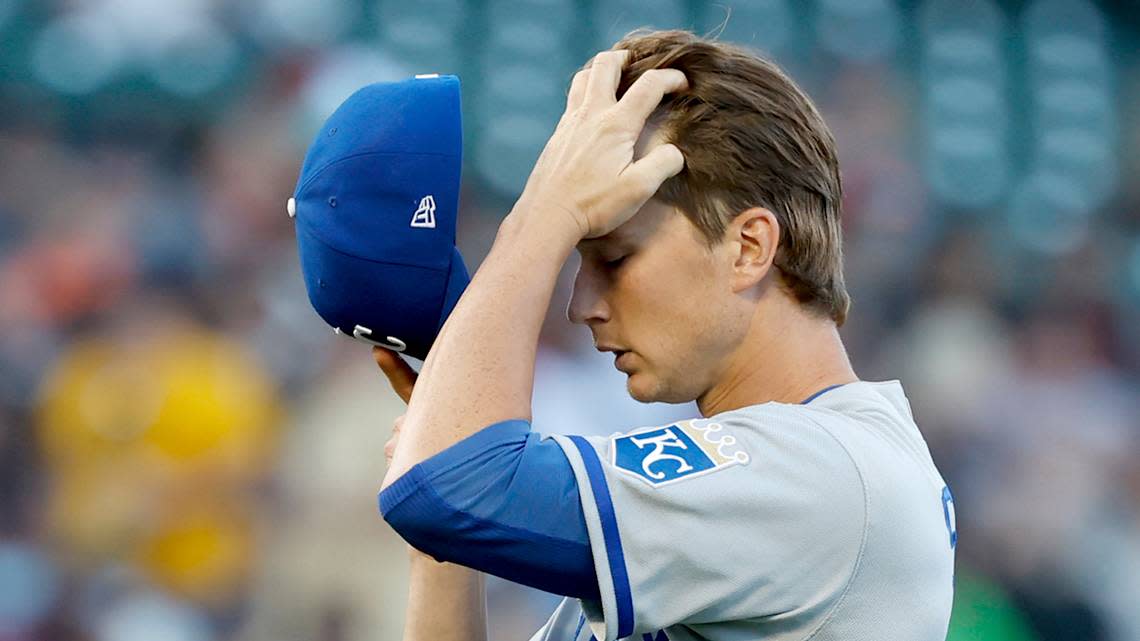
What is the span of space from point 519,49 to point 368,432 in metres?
1.46

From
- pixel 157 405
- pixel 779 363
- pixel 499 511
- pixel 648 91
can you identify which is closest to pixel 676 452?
pixel 499 511

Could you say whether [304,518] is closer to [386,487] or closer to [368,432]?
[368,432]

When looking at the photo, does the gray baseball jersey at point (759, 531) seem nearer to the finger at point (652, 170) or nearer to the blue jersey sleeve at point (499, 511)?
the blue jersey sleeve at point (499, 511)

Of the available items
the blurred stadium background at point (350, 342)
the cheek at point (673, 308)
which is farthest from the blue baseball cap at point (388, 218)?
the blurred stadium background at point (350, 342)

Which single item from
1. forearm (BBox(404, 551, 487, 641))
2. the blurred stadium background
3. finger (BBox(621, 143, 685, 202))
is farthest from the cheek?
the blurred stadium background

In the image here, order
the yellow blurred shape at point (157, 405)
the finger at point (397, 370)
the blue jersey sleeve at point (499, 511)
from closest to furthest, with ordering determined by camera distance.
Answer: the blue jersey sleeve at point (499, 511), the finger at point (397, 370), the yellow blurred shape at point (157, 405)

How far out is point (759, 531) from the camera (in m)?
1.25

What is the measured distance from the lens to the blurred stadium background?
3.74m

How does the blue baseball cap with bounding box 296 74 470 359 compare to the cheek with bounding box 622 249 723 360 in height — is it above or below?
above

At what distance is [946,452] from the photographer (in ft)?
13.9

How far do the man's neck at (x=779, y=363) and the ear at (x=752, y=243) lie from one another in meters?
0.06

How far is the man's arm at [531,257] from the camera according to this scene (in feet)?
4.16

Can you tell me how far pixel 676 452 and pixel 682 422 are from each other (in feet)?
0.28

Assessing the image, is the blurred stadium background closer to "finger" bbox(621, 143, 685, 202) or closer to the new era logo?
the new era logo
